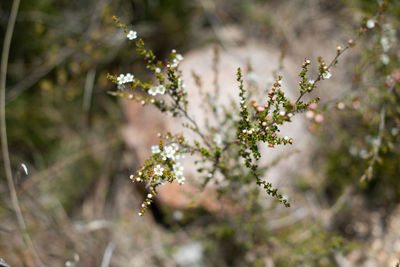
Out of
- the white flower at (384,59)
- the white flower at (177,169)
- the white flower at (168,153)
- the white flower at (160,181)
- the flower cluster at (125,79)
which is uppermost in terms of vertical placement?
the white flower at (384,59)

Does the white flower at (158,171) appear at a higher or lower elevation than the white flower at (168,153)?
lower

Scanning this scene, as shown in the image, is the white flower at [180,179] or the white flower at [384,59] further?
the white flower at [384,59]

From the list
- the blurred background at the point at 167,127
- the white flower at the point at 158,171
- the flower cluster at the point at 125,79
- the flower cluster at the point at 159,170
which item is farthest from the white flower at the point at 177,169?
the blurred background at the point at 167,127

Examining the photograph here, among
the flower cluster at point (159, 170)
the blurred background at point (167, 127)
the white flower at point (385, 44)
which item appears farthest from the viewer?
the blurred background at point (167, 127)

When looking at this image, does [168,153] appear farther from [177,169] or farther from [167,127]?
[167,127]

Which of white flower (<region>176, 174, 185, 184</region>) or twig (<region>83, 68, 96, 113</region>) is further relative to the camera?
twig (<region>83, 68, 96, 113</region>)

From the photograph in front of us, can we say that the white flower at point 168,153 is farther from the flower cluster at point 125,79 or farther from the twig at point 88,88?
the twig at point 88,88

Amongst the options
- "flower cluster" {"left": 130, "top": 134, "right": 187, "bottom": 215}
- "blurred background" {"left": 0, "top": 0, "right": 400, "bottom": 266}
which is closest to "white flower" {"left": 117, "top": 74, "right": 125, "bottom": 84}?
"flower cluster" {"left": 130, "top": 134, "right": 187, "bottom": 215}

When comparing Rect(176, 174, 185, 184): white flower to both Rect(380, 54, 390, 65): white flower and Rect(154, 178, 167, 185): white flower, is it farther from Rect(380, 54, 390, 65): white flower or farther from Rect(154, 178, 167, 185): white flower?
Rect(380, 54, 390, 65): white flower

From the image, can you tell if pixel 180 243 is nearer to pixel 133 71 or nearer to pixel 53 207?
pixel 53 207
